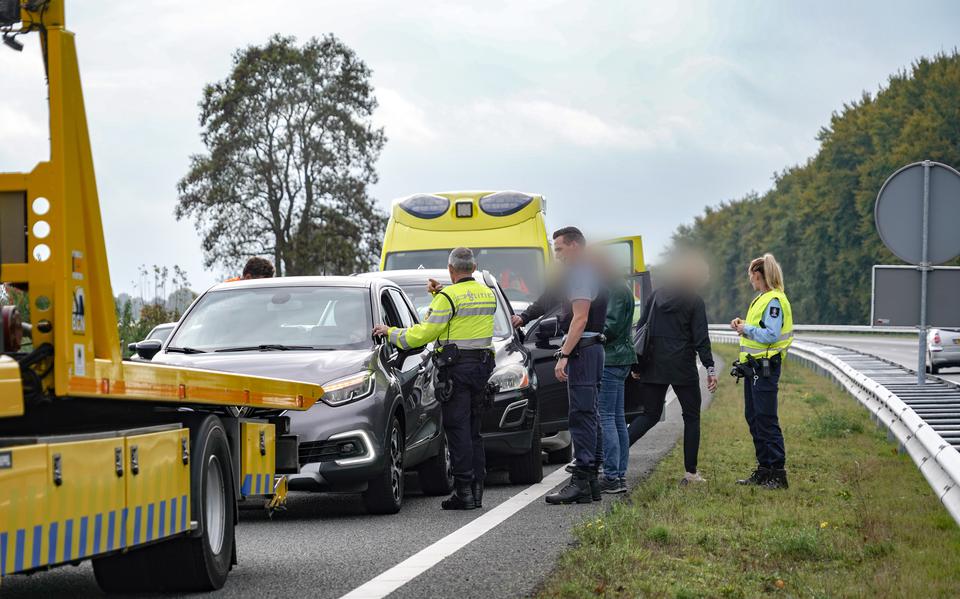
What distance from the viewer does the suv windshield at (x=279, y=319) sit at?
1111cm

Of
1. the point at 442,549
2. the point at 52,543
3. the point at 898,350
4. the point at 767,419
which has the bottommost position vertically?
the point at 898,350

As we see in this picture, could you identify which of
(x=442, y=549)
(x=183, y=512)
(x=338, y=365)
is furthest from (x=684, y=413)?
(x=183, y=512)

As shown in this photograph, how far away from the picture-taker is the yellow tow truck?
544cm

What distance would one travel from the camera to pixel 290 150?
62.2 m

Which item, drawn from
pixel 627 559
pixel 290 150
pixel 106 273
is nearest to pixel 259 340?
pixel 627 559

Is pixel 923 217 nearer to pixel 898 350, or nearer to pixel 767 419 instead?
pixel 767 419

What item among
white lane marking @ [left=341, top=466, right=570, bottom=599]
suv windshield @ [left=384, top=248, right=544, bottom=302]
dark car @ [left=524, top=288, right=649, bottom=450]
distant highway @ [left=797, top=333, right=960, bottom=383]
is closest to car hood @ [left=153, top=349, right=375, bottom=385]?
white lane marking @ [left=341, top=466, right=570, bottom=599]

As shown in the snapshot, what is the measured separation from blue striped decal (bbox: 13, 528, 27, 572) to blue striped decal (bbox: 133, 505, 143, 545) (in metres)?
0.90

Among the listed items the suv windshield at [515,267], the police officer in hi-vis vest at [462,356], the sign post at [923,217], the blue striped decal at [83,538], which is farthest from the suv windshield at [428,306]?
the blue striped decal at [83,538]

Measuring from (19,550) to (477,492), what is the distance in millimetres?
5857

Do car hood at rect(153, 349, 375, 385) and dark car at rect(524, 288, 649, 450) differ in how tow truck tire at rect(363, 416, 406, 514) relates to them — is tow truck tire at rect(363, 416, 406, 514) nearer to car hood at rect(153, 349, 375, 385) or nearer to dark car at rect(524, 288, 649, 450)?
car hood at rect(153, 349, 375, 385)

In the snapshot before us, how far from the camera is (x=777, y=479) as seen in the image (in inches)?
457

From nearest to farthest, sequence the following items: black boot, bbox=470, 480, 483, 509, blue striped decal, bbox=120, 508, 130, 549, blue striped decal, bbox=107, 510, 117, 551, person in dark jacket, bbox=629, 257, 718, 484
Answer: blue striped decal, bbox=107, 510, 117, 551 < blue striped decal, bbox=120, 508, 130, 549 < black boot, bbox=470, 480, 483, 509 < person in dark jacket, bbox=629, 257, 718, 484

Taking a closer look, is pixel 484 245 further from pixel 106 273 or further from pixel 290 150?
pixel 290 150
